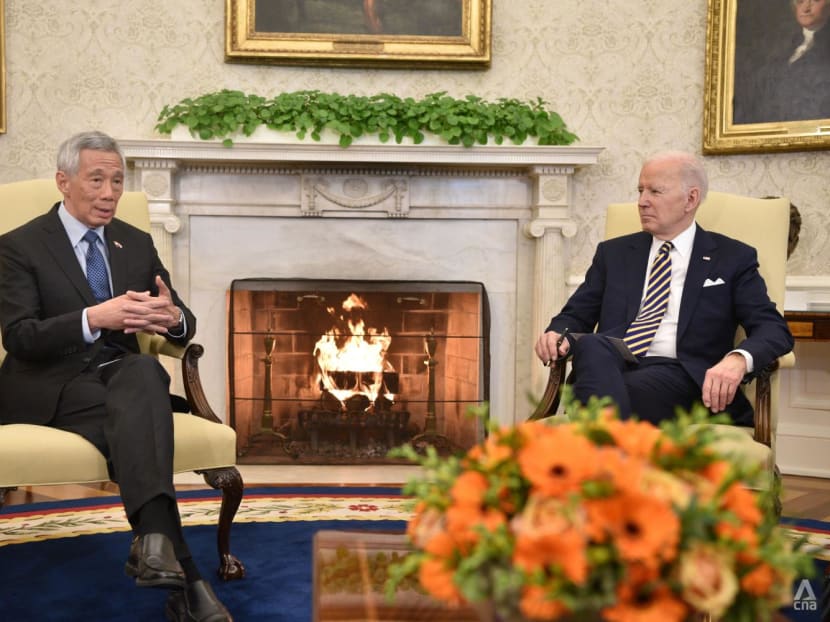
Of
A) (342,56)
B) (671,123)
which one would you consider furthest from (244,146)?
(671,123)

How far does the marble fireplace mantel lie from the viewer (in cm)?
479

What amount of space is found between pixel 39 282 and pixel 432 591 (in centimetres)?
211

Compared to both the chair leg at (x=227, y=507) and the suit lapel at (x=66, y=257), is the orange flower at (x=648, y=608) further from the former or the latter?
the suit lapel at (x=66, y=257)

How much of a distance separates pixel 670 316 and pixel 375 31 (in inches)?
107

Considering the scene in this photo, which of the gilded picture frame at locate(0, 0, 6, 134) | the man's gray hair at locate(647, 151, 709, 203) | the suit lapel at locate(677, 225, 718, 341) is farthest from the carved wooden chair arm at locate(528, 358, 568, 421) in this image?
the gilded picture frame at locate(0, 0, 6, 134)

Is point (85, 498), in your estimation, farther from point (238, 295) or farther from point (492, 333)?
point (492, 333)

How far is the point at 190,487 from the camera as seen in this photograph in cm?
423

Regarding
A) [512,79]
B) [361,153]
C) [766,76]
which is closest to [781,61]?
[766,76]

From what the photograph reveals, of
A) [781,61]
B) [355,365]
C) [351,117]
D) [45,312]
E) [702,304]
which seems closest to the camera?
[45,312]

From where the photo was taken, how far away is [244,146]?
15.0 feet

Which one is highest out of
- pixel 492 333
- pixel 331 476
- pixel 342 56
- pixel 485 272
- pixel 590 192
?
pixel 342 56

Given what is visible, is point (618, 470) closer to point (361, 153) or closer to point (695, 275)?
point (695, 275)

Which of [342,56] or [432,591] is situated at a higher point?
[342,56]

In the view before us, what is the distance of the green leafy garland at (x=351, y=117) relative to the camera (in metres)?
4.59
